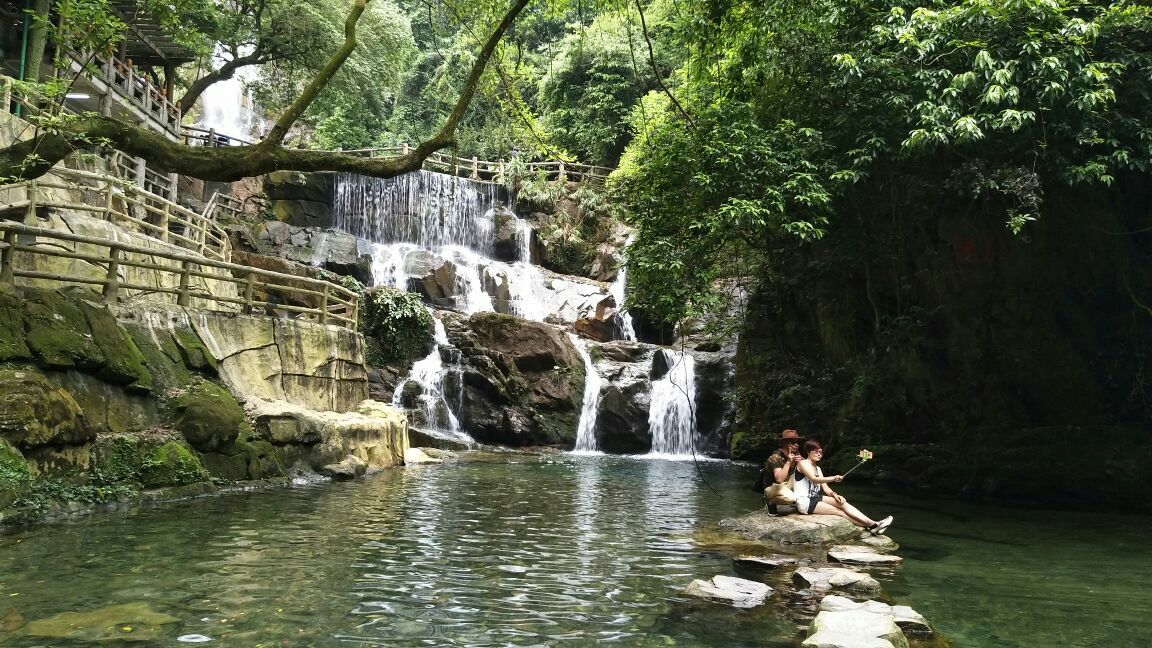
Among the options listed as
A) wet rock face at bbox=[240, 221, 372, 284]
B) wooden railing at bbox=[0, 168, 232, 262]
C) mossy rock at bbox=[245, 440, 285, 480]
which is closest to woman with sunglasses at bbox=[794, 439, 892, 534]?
mossy rock at bbox=[245, 440, 285, 480]

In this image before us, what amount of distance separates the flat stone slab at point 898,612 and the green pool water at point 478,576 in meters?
0.23

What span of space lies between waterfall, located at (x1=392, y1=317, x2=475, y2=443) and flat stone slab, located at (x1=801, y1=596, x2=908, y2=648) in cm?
1602

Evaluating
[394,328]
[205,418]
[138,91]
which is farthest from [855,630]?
[138,91]

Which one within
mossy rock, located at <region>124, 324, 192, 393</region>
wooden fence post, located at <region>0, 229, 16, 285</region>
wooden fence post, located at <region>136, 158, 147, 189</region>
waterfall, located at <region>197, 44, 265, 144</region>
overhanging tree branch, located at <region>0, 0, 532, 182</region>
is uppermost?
waterfall, located at <region>197, 44, 265, 144</region>

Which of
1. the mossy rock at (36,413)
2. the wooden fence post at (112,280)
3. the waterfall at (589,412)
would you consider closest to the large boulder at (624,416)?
the waterfall at (589,412)

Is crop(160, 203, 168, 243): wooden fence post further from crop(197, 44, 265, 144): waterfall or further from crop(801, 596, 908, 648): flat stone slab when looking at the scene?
crop(197, 44, 265, 144): waterfall

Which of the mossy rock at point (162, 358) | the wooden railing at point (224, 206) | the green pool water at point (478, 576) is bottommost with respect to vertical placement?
the green pool water at point (478, 576)

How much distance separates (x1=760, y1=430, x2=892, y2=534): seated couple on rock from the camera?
Result: 29.3 feet

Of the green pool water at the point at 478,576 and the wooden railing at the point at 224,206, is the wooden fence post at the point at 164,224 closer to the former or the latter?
the green pool water at the point at 478,576

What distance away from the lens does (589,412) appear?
878 inches

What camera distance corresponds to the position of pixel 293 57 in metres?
26.1

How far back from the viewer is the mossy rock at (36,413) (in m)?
7.85

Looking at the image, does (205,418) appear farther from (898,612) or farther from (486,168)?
(486,168)

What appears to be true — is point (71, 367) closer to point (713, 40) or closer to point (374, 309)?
point (713, 40)
